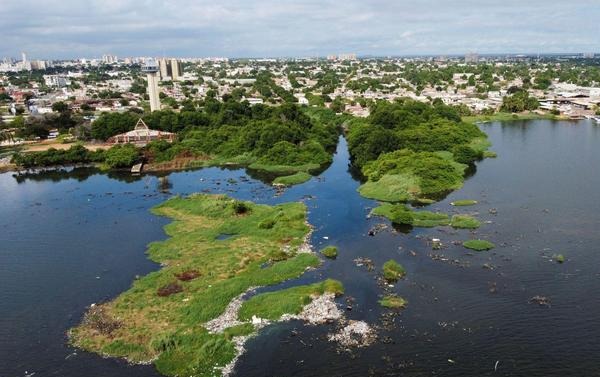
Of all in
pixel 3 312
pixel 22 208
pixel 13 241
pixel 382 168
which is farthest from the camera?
pixel 382 168

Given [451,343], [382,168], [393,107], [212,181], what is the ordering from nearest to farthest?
[451,343], [382,168], [212,181], [393,107]

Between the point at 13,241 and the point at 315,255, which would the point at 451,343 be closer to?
the point at 315,255

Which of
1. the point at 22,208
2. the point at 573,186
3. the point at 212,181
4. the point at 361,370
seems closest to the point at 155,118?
the point at 212,181

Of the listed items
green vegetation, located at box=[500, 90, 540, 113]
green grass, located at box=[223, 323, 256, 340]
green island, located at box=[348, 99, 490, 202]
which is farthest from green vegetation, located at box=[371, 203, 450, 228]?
green vegetation, located at box=[500, 90, 540, 113]

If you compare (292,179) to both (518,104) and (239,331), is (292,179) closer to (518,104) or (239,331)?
(239,331)

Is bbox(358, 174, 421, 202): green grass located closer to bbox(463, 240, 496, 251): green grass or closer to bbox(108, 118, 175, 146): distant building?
bbox(463, 240, 496, 251): green grass

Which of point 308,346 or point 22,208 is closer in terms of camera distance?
point 308,346

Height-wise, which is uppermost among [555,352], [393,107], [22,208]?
[393,107]

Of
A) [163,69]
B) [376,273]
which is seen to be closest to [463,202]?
[376,273]
